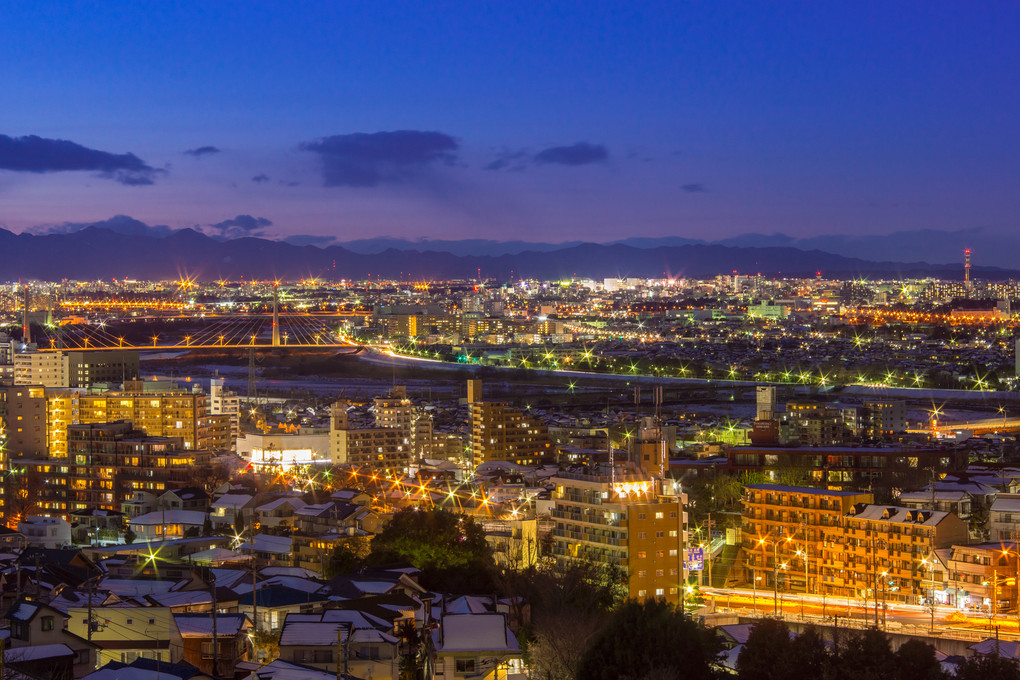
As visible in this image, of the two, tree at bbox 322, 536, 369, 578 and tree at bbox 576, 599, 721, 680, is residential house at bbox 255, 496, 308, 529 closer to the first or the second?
tree at bbox 322, 536, 369, 578

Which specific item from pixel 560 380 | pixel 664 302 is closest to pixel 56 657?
pixel 560 380

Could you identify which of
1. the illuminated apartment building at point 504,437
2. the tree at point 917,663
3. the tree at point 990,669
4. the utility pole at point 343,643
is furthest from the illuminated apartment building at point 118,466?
the tree at point 990,669

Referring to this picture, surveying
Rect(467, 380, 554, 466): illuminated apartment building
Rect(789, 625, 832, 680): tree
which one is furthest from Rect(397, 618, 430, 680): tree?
Rect(467, 380, 554, 466): illuminated apartment building

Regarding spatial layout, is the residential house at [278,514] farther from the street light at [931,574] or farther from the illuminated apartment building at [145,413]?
the illuminated apartment building at [145,413]

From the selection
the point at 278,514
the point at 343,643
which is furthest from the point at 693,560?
the point at 278,514

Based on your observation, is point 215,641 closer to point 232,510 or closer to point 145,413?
point 232,510

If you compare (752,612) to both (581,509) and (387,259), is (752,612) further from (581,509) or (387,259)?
(387,259)
